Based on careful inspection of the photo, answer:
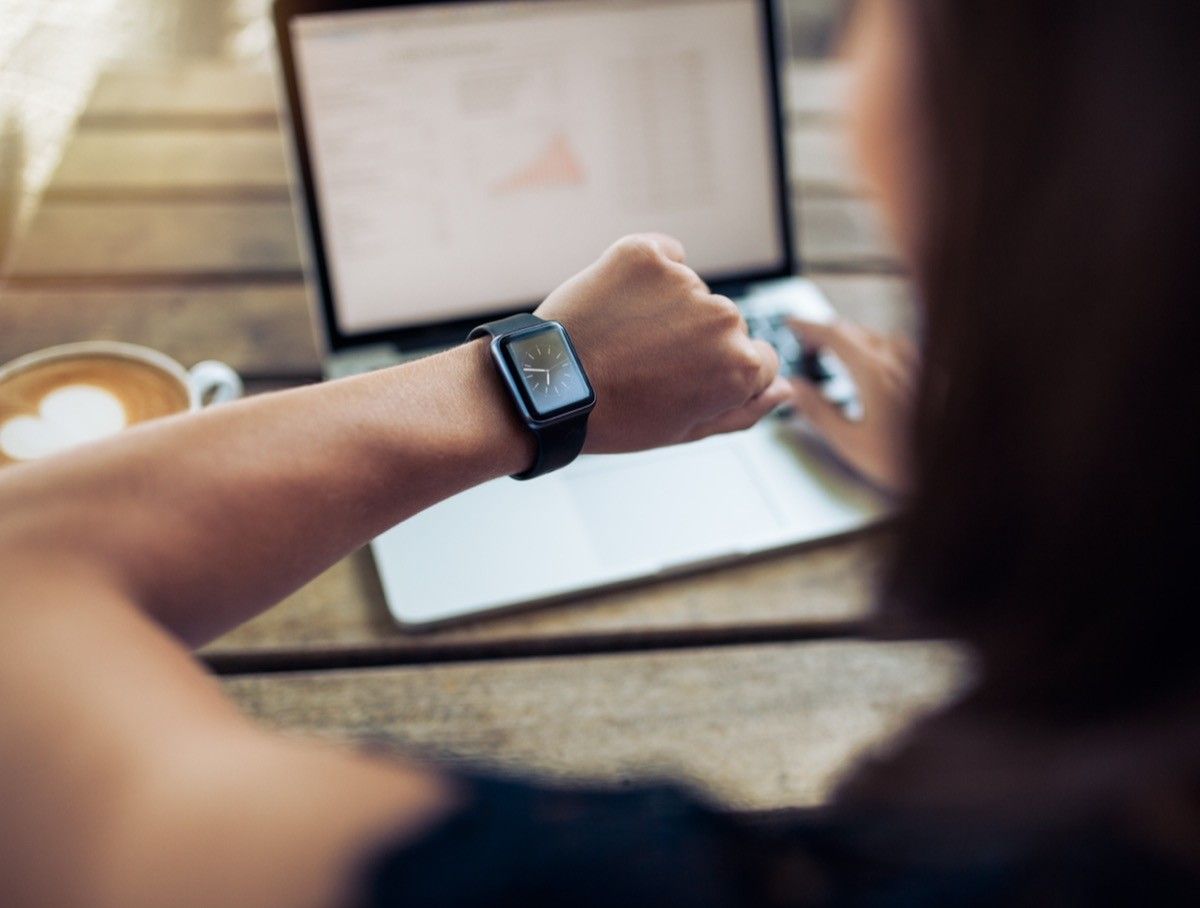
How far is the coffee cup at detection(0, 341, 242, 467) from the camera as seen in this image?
0.68 m

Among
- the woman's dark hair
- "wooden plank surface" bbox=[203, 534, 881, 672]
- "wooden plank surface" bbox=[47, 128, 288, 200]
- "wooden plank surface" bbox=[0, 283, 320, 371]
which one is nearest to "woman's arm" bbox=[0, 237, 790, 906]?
"wooden plank surface" bbox=[203, 534, 881, 672]

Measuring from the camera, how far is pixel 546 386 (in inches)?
23.2

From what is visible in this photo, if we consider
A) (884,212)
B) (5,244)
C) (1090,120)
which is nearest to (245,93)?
(5,244)

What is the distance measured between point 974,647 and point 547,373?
0.28 metres

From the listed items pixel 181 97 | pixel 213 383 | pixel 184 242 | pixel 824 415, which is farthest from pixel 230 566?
pixel 181 97

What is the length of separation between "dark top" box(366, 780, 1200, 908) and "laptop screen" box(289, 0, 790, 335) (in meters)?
0.60

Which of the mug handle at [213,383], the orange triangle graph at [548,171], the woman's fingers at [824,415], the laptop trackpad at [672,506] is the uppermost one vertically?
the orange triangle graph at [548,171]

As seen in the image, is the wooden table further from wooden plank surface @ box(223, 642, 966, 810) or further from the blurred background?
the blurred background

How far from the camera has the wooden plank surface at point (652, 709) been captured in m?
0.59

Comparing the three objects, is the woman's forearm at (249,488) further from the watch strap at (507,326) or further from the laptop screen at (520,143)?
the laptop screen at (520,143)

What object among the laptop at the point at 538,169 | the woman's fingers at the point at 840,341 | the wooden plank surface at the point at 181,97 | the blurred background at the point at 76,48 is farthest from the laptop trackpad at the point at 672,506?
the wooden plank surface at the point at 181,97

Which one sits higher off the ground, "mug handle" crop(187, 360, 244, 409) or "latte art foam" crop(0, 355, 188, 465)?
"latte art foam" crop(0, 355, 188, 465)

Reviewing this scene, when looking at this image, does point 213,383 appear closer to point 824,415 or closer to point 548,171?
point 548,171

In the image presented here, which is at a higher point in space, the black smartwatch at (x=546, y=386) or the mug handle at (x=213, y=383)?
the black smartwatch at (x=546, y=386)
